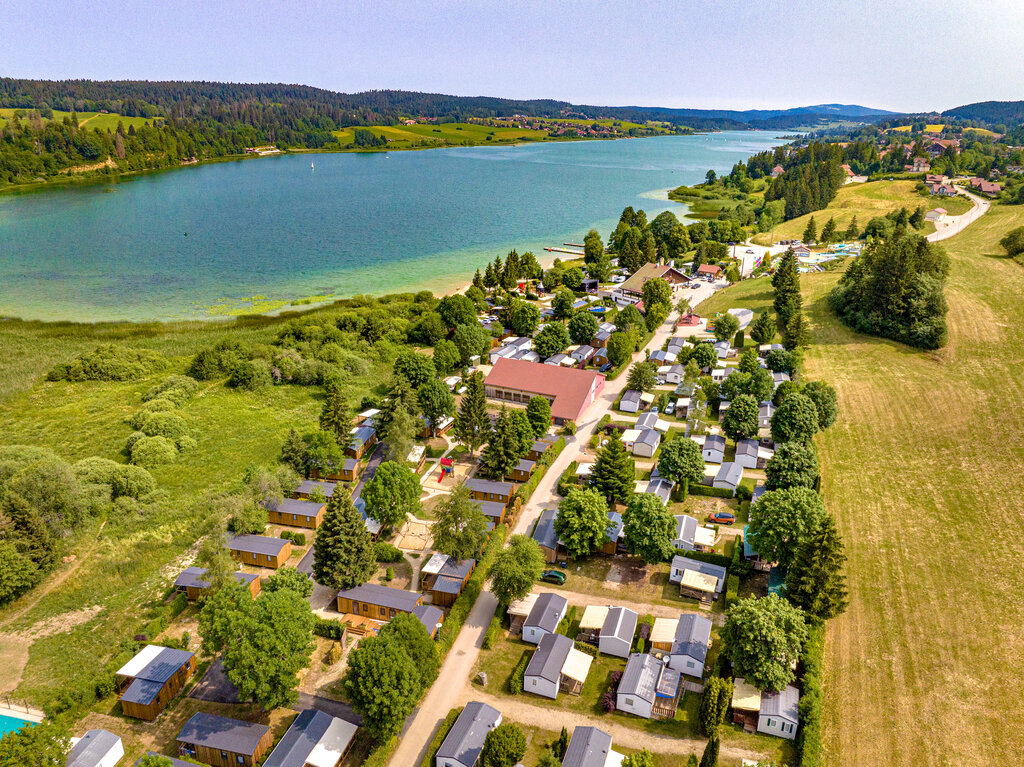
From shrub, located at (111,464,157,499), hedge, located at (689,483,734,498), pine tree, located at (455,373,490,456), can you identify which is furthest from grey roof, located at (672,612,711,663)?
shrub, located at (111,464,157,499)

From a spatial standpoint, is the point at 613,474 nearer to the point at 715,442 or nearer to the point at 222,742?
the point at 715,442

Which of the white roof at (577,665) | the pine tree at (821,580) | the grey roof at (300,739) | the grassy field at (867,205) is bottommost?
the white roof at (577,665)

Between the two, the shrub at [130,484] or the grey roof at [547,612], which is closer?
the grey roof at [547,612]

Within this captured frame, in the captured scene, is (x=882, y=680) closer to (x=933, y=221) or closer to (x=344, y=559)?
(x=344, y=559)

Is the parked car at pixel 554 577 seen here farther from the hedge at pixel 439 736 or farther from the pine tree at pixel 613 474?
the hedge at pixel 439 736

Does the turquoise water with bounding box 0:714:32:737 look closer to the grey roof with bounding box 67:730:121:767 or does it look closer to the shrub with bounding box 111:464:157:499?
the grey roof with bounding box 67:730:121:767

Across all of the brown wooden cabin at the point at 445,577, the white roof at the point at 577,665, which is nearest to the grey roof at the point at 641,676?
the white roof at the point at 577,665
